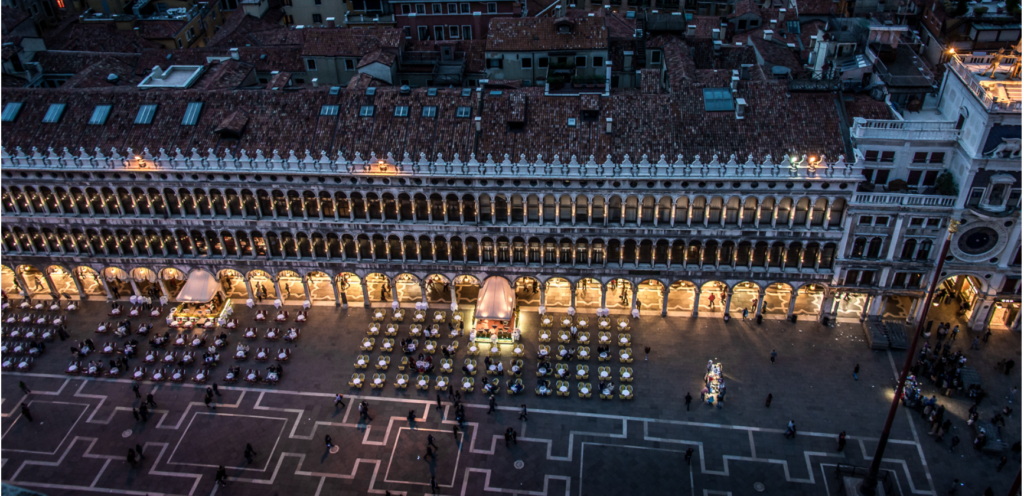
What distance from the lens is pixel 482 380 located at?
72.4m

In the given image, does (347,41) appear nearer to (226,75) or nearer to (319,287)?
(226,75)

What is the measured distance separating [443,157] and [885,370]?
154ft

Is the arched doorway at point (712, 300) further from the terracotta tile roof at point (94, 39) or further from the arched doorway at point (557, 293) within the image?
the terracotta tile roof at point (94, 39)

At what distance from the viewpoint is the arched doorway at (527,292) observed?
82938mm

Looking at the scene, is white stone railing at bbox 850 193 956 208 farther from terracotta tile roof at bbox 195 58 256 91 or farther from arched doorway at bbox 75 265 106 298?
arched doorway at bbox 75 265 106 298

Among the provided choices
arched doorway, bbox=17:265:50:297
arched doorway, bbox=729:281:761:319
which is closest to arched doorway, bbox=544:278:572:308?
arched doorway, bbox=729:281:761:319

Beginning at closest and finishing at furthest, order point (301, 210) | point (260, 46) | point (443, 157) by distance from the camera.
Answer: point (443, 157), point (301, 210), point (260, 46)

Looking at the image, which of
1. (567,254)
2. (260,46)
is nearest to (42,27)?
(260,46)

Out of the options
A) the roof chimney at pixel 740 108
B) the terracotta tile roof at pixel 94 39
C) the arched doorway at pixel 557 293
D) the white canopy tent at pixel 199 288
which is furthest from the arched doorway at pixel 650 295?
the terracotta tile roof at pixel 94 39

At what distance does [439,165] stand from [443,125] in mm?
5381

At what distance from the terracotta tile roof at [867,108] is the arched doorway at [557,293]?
32809mm

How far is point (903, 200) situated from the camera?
68625 mm

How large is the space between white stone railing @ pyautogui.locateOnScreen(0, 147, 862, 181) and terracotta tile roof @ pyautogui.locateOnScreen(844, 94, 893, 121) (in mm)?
6747

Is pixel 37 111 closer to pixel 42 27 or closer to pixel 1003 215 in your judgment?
pixel 42 27
